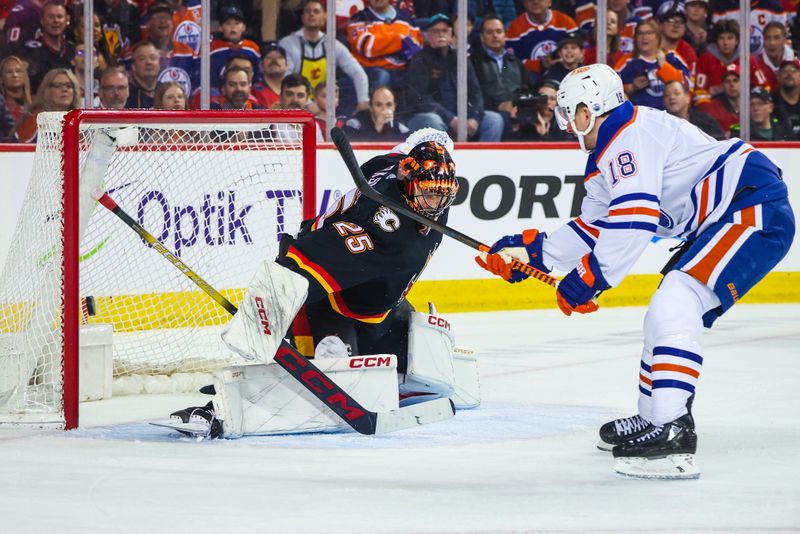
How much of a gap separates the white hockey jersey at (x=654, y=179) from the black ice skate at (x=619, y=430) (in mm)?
476

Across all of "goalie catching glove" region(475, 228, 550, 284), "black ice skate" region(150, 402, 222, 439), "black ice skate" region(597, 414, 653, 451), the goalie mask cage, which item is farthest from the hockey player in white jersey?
the goalie mask cage

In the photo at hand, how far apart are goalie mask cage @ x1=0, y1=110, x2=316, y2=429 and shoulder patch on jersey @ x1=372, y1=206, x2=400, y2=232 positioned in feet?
1.57

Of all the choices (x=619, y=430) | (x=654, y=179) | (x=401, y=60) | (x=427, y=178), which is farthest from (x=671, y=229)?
(x=401, y=60)

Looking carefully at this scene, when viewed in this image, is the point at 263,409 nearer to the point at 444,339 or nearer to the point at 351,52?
the point at 444,339

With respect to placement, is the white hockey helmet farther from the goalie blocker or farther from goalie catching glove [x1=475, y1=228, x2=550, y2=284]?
the goalie blocker

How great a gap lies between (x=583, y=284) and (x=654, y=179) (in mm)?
297

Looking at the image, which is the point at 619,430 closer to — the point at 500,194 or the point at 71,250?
the point at 71,250

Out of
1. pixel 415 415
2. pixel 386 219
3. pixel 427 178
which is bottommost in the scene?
pixel 415 415

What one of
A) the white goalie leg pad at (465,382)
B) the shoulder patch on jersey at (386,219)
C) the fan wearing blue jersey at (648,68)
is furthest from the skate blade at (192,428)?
the fan wearing blue jersey at (648,68)

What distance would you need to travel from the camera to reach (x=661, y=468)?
3236 mm

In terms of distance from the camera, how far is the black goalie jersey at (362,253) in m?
3.80

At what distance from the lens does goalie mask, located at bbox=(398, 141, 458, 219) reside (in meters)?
3.89

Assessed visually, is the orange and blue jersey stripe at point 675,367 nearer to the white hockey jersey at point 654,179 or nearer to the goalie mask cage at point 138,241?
the white hockey jersey at point 654,179

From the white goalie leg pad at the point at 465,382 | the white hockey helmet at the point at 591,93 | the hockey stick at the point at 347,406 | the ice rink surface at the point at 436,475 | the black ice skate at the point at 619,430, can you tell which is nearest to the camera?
the ice rink surface at the point at 436,475
